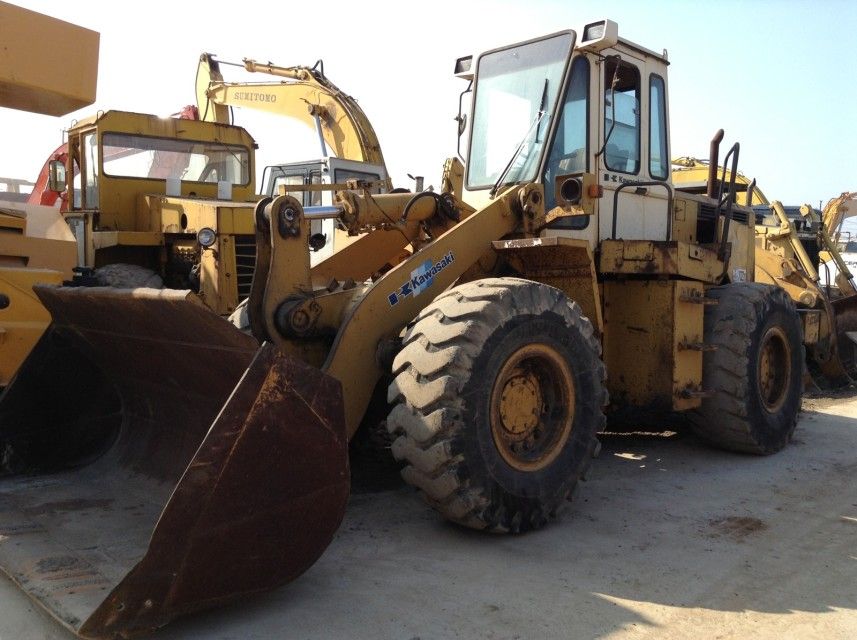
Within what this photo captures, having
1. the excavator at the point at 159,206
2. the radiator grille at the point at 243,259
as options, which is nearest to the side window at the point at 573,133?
the excavator at the point at 159,206

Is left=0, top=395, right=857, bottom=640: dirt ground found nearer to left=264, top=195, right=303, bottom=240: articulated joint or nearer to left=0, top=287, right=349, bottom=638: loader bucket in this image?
left=0, top=287, right=349, bottom=638: loader bucket

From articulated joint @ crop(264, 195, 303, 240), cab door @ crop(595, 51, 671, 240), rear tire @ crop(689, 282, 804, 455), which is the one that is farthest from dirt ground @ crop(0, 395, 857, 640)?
cab door @ crop(595, 51, 671, 240)

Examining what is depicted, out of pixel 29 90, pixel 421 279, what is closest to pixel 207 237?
pixel 29 90

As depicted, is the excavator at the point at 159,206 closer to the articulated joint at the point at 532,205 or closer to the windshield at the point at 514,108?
the windshield at the point at 514,108

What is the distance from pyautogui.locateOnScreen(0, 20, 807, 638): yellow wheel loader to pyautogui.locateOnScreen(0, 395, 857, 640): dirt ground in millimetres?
166

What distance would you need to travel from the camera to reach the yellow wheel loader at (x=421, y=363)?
9.80 feet

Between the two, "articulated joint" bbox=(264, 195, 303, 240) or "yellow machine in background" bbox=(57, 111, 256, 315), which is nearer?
"articulated joint" bbox=(264, 195, 303, 240)

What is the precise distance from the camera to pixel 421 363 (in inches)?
147

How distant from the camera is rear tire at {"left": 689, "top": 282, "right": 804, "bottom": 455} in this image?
5.71 meters

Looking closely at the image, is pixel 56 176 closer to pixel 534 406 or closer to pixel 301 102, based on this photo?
pixel 301 102

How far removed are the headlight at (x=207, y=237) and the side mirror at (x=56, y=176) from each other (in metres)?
1.78

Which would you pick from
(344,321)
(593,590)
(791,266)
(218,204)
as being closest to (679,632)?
(593,590)

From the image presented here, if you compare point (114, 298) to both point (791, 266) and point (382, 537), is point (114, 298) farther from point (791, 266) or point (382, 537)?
point (791, 266)

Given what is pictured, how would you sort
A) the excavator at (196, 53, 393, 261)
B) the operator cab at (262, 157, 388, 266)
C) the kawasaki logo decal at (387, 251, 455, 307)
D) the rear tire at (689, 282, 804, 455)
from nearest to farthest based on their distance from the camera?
1. the kawasaki logo decal at (387, 251, 455, 307)
2. the rear tire at (689, 282, 804, 455)
3. the operator cab at (262, 157, 388, 266)
4. the excavator at (196, 53, 393, 261)
